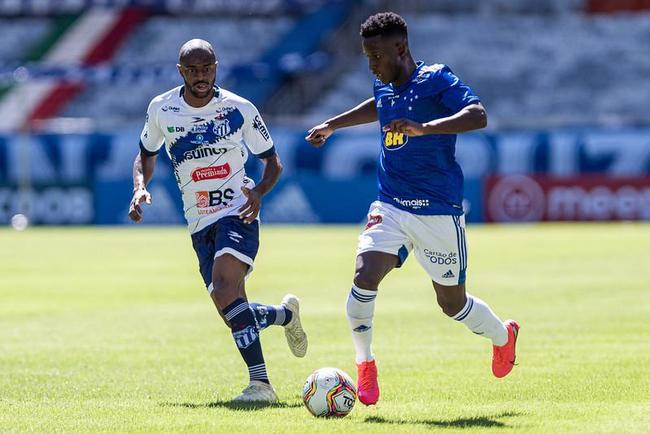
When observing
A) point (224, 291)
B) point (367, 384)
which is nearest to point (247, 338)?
point (224, 291)

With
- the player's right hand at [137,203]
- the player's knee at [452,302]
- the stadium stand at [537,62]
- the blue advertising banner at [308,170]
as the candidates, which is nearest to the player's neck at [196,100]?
the player's right hand at [137,203]

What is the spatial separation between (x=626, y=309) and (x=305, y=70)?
30410 mm

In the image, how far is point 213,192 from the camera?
32.4 feet

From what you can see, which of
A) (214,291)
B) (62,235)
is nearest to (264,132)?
(214,291)

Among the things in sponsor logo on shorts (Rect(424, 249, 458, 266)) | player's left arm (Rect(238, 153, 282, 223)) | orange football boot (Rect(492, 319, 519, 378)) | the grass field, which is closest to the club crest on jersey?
player's left arm (Rect(238, 153, 282, 223))

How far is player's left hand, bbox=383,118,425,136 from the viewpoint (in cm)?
835

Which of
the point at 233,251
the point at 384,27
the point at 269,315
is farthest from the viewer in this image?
the point at 269,315

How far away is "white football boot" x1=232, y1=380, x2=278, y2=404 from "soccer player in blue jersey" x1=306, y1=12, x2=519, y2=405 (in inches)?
25.8

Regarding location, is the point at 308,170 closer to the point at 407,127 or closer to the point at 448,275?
the point at 448,275

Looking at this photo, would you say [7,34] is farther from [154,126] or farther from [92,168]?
[154,126]

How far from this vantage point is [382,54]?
9.00 metres

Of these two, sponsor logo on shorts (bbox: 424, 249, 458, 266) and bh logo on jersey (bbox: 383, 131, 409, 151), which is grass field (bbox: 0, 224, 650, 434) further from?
bh logo on jersey (bbox: 383, 131, 409, 151)

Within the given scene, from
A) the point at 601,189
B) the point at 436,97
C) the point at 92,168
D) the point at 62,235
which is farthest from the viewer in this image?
the point at 92,168

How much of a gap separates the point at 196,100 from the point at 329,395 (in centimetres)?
245
